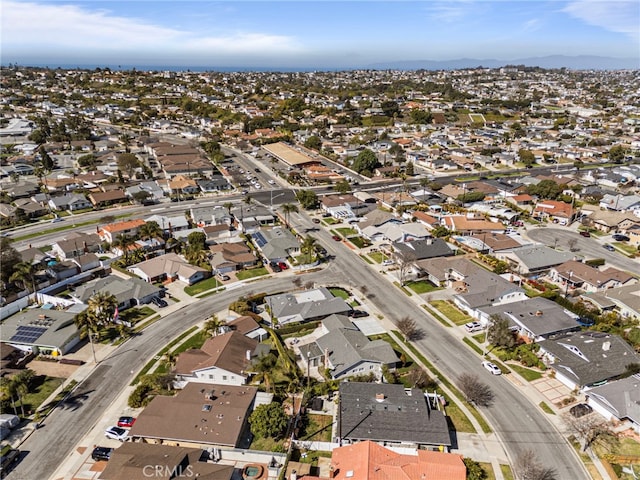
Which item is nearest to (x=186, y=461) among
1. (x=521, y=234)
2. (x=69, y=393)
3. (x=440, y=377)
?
(x=69, y=393)

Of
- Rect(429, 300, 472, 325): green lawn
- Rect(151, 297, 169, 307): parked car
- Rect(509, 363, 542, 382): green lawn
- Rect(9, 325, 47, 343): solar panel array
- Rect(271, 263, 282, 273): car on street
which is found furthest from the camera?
Rect(271, 263, 282, 273): car on street

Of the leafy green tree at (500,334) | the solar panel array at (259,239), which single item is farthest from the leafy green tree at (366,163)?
the leafy green tree at (500,334)

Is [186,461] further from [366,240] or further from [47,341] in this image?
[366,240]

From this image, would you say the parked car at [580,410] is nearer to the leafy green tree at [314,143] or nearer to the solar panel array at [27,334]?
the solar panel array at [27,334]

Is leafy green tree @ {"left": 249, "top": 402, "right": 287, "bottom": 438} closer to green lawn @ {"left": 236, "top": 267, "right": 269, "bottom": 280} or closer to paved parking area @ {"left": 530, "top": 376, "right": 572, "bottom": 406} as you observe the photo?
paved parking area @ {"left": 530, "top": 376, "right": 572, "bottom": 406}

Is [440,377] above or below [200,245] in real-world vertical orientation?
below

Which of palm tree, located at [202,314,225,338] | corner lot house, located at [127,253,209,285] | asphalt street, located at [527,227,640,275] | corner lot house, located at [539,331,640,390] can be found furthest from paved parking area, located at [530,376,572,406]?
corner lot house, located at [127,253,209,285]
